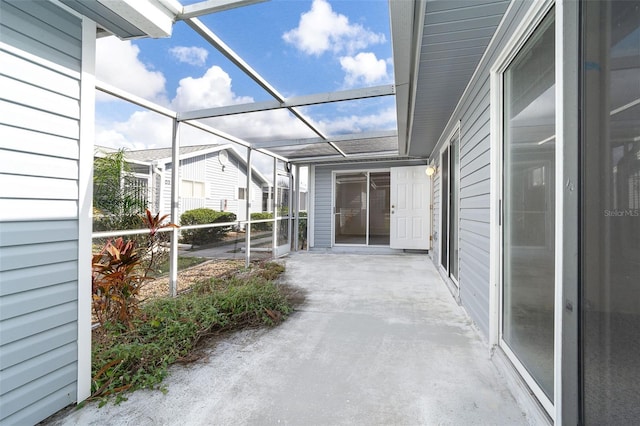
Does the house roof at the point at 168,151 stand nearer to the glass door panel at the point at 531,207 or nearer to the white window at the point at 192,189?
the white window at the point at 192,189

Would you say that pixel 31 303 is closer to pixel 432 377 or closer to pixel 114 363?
pixel 114 363

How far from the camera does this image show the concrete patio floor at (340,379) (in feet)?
5.16

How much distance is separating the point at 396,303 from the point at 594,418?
2.40 meters

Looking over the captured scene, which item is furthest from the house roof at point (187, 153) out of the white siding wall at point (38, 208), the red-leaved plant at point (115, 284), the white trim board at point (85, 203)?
the white siding wall at point (38, 208)

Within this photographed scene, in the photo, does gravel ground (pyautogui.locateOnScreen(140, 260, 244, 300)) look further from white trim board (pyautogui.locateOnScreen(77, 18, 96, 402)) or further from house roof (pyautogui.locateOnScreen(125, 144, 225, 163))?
house roof (pyautogui.locateOnScreen(125, 144, 225, 163))

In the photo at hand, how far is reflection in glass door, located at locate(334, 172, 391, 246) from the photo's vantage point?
7.91m

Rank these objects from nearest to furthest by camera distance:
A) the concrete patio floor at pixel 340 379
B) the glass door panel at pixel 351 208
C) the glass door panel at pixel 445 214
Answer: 1. the concrete patio floor at pixel 340 379
2. the glass door panel at pixel 445 214
3. the glass door panel at pixel 351 208

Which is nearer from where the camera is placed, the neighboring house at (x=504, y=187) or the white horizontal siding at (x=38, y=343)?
the neighboring house at (x=504, y=187)

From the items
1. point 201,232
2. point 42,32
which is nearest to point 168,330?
point 201,232

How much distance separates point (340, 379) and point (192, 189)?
803cm

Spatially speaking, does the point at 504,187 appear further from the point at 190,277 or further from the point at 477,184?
the point at 190,277

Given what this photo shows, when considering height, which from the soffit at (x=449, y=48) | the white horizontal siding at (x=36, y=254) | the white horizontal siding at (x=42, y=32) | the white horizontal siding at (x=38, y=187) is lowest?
the white horizontal siding at (x=36, y=254)

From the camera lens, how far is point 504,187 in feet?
6.82

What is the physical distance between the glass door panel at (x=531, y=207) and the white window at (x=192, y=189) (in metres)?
7.93
